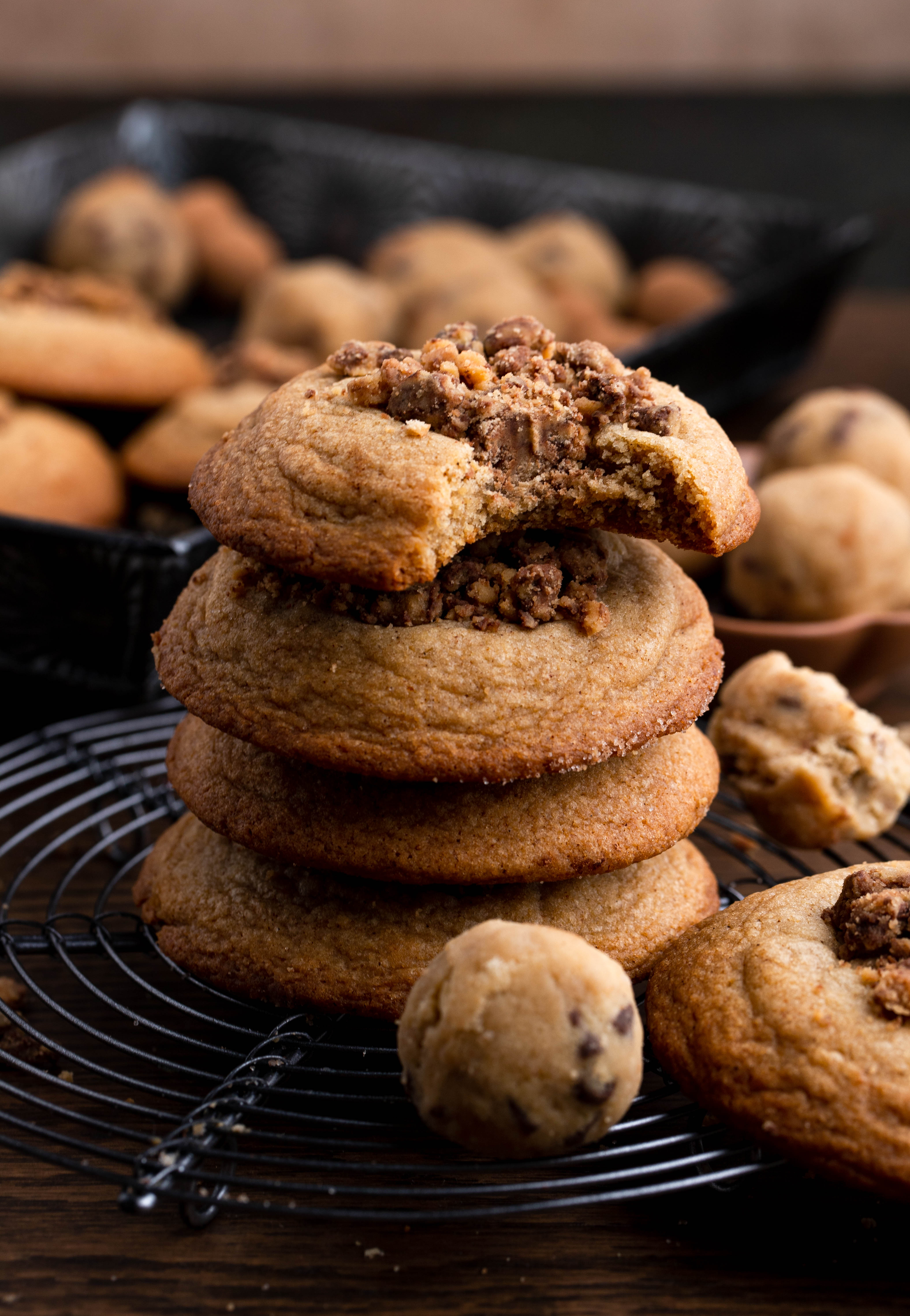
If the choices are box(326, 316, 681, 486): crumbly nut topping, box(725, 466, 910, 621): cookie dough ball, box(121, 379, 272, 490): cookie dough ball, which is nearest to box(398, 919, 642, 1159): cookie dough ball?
box(326, 316, 681, 486): crumbly nut topping

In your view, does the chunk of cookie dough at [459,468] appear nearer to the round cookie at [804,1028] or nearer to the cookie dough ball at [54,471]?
the round cookie at [804,1028]

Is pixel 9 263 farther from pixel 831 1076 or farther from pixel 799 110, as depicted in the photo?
pixel 831 1076

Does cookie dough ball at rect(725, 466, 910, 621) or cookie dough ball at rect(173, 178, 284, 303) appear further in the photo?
cookie dough ball at rect(173, 178, 284, 303)

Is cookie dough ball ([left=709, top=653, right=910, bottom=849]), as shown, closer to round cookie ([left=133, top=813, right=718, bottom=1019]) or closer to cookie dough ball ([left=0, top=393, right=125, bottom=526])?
round cookie ([left=133, top=813, right=718, bottom=1019])

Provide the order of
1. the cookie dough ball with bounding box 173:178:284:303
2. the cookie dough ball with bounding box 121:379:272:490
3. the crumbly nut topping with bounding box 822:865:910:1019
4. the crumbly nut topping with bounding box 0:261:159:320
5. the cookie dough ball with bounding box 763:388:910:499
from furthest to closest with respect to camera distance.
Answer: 1. the cookie dough ball with bounding box 173:178:284:303
2. the crumbly nut topping with bounding box 0:261:159:320
3. the cookie dough ball with bounding box 121:379:272:490
4. the cookie dough ball with bounding box 763:388:910:499
5. the crumbly nut topping with bounding box 822:865:910:1019

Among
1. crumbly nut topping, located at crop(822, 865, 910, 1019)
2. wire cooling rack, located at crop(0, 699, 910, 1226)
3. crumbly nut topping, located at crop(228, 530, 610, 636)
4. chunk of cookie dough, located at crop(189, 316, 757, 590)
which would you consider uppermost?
chunk of cookie dough, located at crop(189, 316, 757, 590)

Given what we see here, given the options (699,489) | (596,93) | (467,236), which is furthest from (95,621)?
(596,93)
